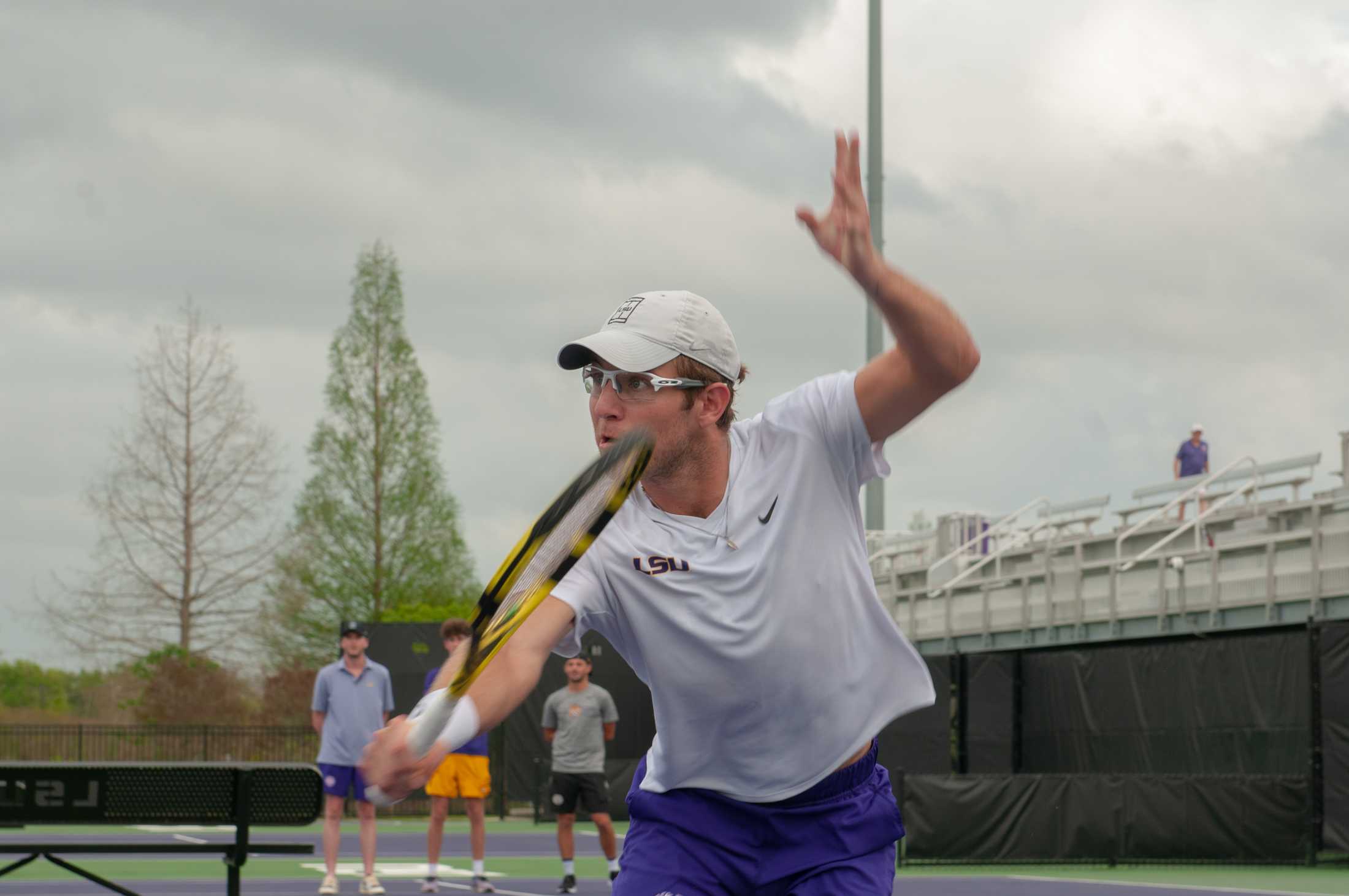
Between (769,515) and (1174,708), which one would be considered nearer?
(769,515)

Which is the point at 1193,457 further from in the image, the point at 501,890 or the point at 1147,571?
the point at 501,890

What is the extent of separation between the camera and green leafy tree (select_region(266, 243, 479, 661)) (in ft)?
169

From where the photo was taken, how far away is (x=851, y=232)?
3.14 metres

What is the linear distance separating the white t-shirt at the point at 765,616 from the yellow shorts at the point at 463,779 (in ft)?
33.5

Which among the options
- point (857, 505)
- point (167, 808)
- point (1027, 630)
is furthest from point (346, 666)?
point (1027, 630)

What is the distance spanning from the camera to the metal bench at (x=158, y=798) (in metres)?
7.70

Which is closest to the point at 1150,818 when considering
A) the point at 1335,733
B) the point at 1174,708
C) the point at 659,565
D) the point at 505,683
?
the point at 1335,733

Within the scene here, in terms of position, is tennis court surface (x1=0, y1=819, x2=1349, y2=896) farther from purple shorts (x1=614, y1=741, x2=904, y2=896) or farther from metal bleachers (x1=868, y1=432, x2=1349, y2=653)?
purple shorts (x1=614, y1=741, x2=904, y2=896)

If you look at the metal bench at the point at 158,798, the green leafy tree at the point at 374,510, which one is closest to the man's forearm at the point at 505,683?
the metal bench at the point at 158,798

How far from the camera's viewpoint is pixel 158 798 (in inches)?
308

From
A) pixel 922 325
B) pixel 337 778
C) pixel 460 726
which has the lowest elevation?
pixel 337 778

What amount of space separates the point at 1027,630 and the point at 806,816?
21.8m

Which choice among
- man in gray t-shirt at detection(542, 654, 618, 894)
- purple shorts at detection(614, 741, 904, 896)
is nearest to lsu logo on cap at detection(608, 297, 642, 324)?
purple shorts at detection(614, 741, 904, 896)

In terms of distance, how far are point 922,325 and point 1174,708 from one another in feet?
57.7
